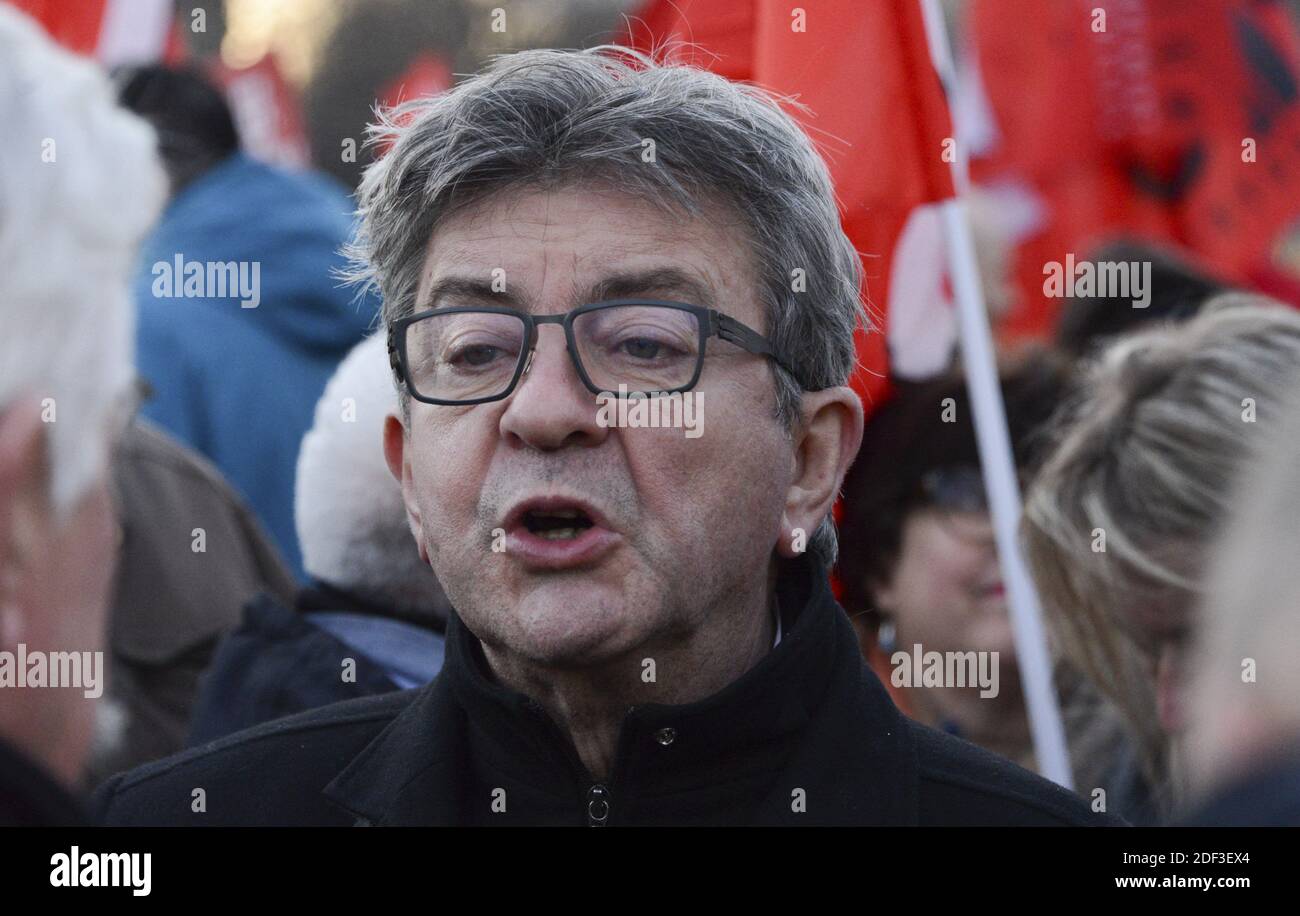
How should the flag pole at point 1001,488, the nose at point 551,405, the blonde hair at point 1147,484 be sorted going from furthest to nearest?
1. the flag pole at point 1001,488
2. the blonde hair at point 1147,484
3. the nose at point 551,405

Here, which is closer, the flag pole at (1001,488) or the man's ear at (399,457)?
the man's ear at (399,457)

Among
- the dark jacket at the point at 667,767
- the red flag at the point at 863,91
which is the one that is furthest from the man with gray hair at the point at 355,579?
the red flag at the point at 863,91

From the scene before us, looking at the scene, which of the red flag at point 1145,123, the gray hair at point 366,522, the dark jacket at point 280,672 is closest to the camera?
the dark jacket at point 280,672

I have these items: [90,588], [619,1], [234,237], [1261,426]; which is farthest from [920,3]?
[619,1]

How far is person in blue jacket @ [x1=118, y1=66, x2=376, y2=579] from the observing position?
11.6 ft

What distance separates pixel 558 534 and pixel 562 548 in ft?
0.08

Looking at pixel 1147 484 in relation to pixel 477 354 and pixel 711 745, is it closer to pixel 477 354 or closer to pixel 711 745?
pixel 711 745

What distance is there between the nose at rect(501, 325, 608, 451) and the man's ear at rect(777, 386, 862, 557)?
321mm

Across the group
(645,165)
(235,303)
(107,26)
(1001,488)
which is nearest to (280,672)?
(645,165)

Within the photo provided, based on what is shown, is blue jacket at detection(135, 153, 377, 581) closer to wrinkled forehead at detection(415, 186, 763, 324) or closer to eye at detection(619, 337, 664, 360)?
wrinkled forehead at detection(415, 186, 763, 324)

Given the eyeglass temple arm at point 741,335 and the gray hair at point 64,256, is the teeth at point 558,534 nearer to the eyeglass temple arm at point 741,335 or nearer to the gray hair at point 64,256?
the eyeglass temple arm at point 741,335

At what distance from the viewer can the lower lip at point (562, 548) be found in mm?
1947

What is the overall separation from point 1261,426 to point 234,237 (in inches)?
91.8

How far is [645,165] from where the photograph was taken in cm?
203
